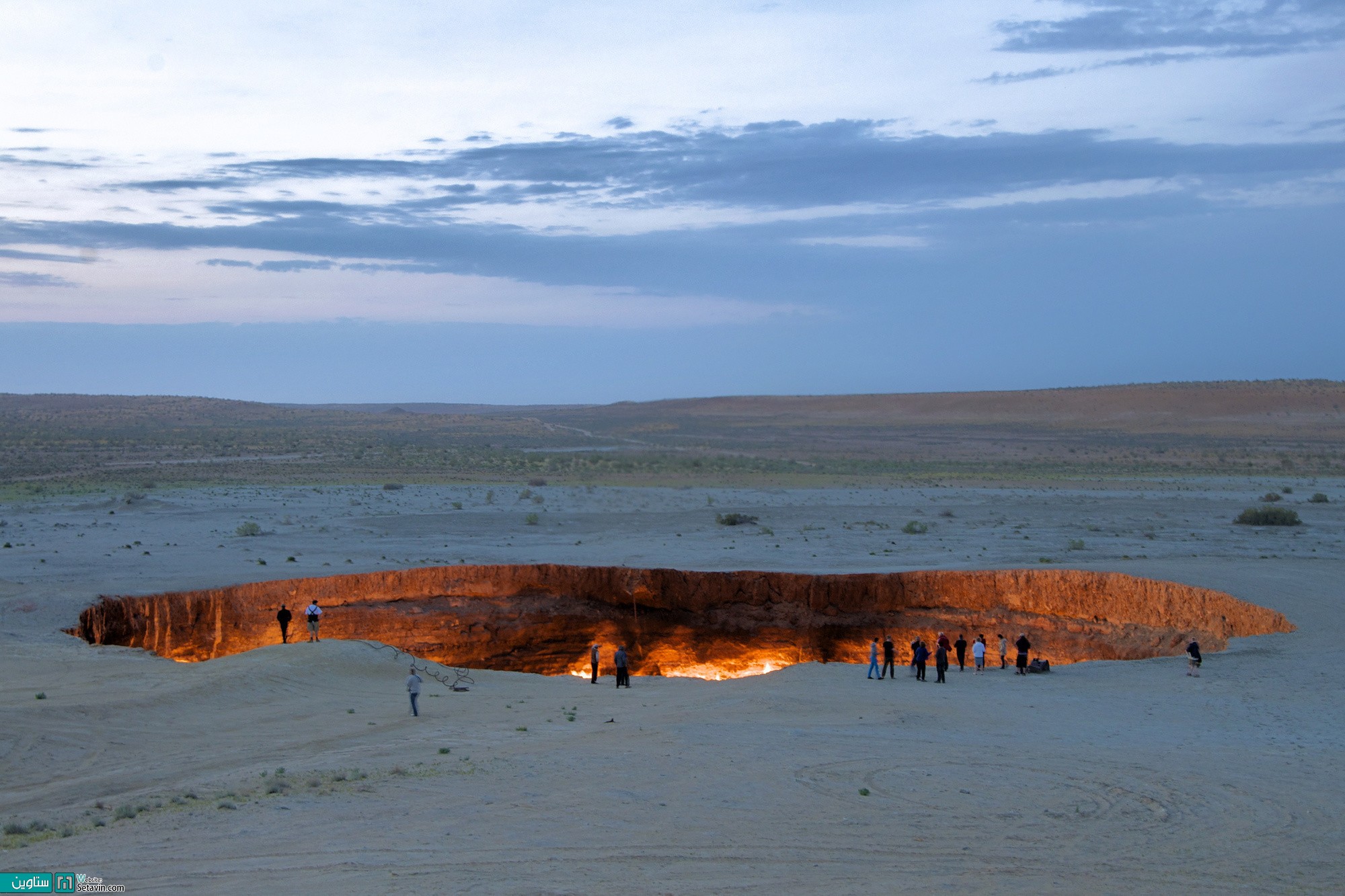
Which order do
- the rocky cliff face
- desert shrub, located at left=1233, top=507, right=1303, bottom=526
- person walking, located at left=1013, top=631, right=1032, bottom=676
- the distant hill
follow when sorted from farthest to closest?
the distant hill → desert shrub, located at left=1233, top=507, right=1303, bottom=526 → the rocky cliff face → person walking, located at left=1013, top=631, right=1032, bottom=676

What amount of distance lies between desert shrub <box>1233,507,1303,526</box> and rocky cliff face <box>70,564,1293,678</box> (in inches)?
537

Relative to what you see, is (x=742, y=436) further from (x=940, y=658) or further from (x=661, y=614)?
(x=940, y=658)

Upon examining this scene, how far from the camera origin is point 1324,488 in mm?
44312

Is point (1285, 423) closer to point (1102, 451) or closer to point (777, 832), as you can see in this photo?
point (1102, 451)

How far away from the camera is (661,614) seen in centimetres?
2361

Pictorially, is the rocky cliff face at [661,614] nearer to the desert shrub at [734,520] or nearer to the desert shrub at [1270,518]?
the desert shrub at [734,520]

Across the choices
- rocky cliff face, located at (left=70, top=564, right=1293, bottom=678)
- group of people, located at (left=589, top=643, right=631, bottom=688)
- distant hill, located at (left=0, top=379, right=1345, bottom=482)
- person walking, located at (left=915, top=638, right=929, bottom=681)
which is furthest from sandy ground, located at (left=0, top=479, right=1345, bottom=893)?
distant hill, located at (left=0, top=379, right=1345, bottom=482)

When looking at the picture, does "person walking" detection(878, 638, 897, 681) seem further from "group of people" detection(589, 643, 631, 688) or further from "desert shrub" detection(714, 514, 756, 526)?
"desert shrub" detection(714, 514, 756, 526)

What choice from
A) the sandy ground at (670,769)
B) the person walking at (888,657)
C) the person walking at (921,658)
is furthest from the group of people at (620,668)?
the person walking at (921,658)

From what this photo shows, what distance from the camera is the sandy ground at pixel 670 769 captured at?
737 centimetres

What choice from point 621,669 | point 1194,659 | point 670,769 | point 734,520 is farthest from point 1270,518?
point 670,769

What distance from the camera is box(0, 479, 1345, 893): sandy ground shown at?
737cm

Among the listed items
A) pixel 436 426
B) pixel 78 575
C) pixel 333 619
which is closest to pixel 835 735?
pixel 333 619

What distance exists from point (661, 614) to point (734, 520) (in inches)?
378
